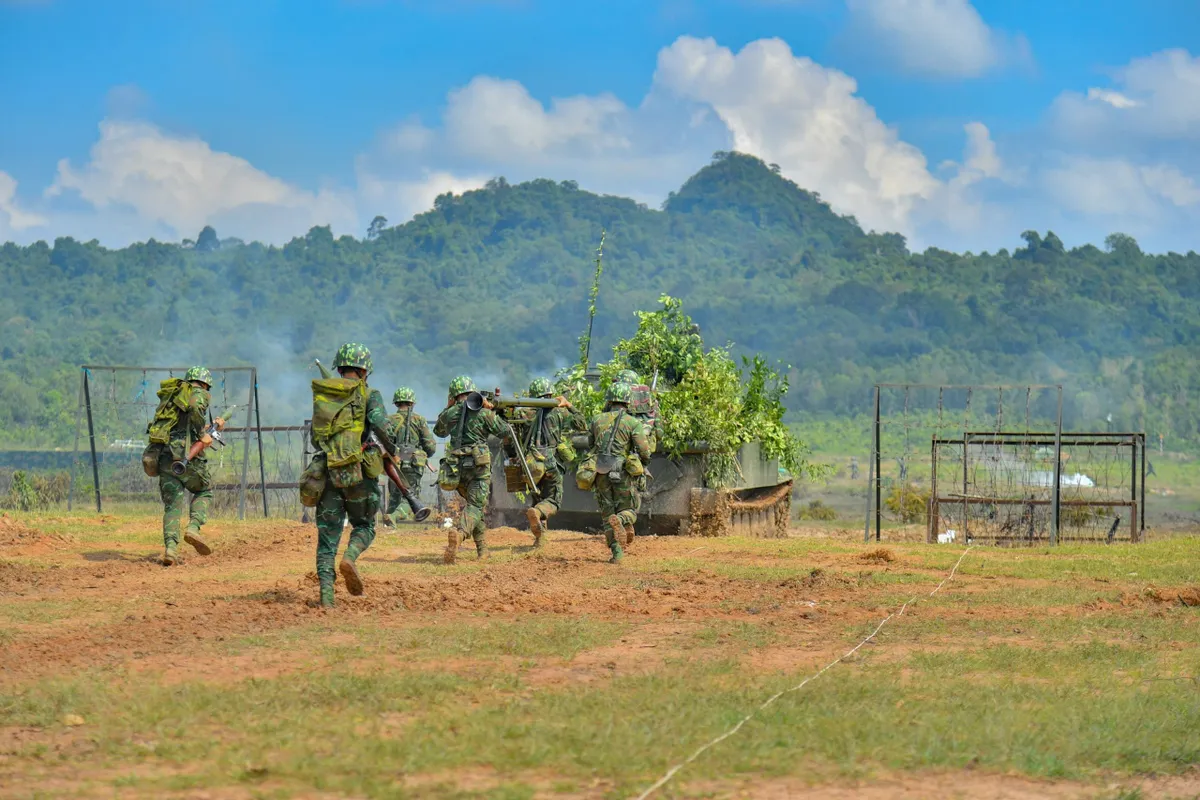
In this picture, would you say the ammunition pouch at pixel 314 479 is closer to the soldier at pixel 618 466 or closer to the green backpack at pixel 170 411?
the green backpack at pixel 170 411

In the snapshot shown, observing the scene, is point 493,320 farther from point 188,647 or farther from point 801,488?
point 188,647

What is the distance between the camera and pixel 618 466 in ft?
52.2

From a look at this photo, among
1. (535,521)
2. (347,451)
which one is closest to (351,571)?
(347,451)

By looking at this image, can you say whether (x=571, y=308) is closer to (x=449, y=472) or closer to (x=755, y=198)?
(x=755, y=198)

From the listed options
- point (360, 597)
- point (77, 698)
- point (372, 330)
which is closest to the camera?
point (77, 698)

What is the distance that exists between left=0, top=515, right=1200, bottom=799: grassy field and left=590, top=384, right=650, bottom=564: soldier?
0.74m

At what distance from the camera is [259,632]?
10.3 meters

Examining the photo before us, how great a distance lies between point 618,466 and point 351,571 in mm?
4832

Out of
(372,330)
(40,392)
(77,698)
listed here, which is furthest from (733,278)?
(77,698)

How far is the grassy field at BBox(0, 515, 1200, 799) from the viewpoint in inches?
261

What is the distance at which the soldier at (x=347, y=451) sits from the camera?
11.4m

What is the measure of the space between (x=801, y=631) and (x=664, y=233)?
13483 cm

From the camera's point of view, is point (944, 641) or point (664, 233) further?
point (664, 233)

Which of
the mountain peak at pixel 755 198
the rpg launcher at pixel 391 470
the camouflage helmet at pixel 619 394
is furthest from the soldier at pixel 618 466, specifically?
the mountain peak at pixel 755 198
